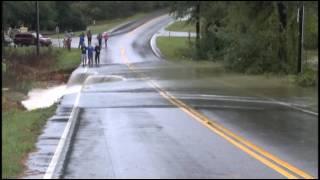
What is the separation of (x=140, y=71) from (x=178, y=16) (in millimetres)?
Answer: 14939

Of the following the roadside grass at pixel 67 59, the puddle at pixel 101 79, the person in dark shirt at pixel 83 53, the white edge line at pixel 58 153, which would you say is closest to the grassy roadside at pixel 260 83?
the puddle at pixel 101 79

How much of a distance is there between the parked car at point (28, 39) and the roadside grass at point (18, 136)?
1290 inches

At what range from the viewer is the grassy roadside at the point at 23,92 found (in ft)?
38.9

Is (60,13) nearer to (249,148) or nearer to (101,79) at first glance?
(101,79)

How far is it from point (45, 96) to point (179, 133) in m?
15.5

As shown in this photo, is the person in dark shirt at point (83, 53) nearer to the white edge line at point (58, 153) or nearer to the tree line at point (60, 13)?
the tree line at point (60, 13)

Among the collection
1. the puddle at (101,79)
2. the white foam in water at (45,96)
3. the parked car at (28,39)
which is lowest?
the white foam in water at (45,96)

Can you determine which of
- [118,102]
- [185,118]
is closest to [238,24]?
Answer: [118,102]

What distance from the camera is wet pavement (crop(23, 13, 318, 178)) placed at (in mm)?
10219

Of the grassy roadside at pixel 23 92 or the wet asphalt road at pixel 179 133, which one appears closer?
the wet asphalt road at pixel 179 133

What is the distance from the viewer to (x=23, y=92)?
100 feet

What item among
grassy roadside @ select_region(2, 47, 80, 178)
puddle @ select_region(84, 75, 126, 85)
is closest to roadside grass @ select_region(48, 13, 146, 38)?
grassy roadside @ select_region(2, 47, 80, 178)

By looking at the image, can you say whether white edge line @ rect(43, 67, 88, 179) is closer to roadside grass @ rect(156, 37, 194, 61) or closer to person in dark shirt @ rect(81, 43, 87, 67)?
person in dark shirt @ rect(81, 43, 87, 67)

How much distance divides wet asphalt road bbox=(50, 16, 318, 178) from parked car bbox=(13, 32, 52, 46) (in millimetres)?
23661
